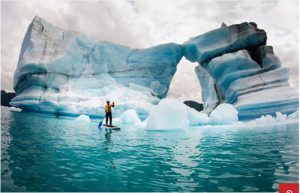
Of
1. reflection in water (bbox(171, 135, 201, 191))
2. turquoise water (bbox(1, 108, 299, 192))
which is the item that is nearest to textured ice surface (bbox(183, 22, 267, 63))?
turquoise water (bbox(1, 108, 299, 192))

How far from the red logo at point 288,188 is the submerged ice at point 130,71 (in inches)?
562

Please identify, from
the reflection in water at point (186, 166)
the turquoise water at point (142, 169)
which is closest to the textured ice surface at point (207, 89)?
the reflection in water at point (186, 166)

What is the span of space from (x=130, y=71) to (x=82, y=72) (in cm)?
498

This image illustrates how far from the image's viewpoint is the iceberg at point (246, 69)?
18625 millimetres

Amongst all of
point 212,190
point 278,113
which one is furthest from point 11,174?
point 278,113

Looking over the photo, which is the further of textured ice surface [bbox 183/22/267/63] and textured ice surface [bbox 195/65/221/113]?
textured ice surface [bbox 195/65/221/113]

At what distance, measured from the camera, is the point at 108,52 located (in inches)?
1054

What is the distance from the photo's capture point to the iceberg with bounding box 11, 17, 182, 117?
23328 millimetres

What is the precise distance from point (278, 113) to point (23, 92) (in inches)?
884

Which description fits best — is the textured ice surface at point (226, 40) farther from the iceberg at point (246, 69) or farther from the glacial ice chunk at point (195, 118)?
the glacial ice chunk at point (195, 118)

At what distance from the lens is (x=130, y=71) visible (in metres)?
27.8

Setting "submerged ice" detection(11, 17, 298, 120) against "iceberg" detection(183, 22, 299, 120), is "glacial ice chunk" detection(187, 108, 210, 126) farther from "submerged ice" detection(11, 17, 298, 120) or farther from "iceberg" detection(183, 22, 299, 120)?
"iceberg" detection(183, 22, 299, 120)

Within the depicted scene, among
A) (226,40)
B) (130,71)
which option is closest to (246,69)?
(226,40)

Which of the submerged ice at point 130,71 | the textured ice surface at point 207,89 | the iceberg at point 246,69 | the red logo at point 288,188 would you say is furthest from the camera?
the textured ice surface at point 207,89
